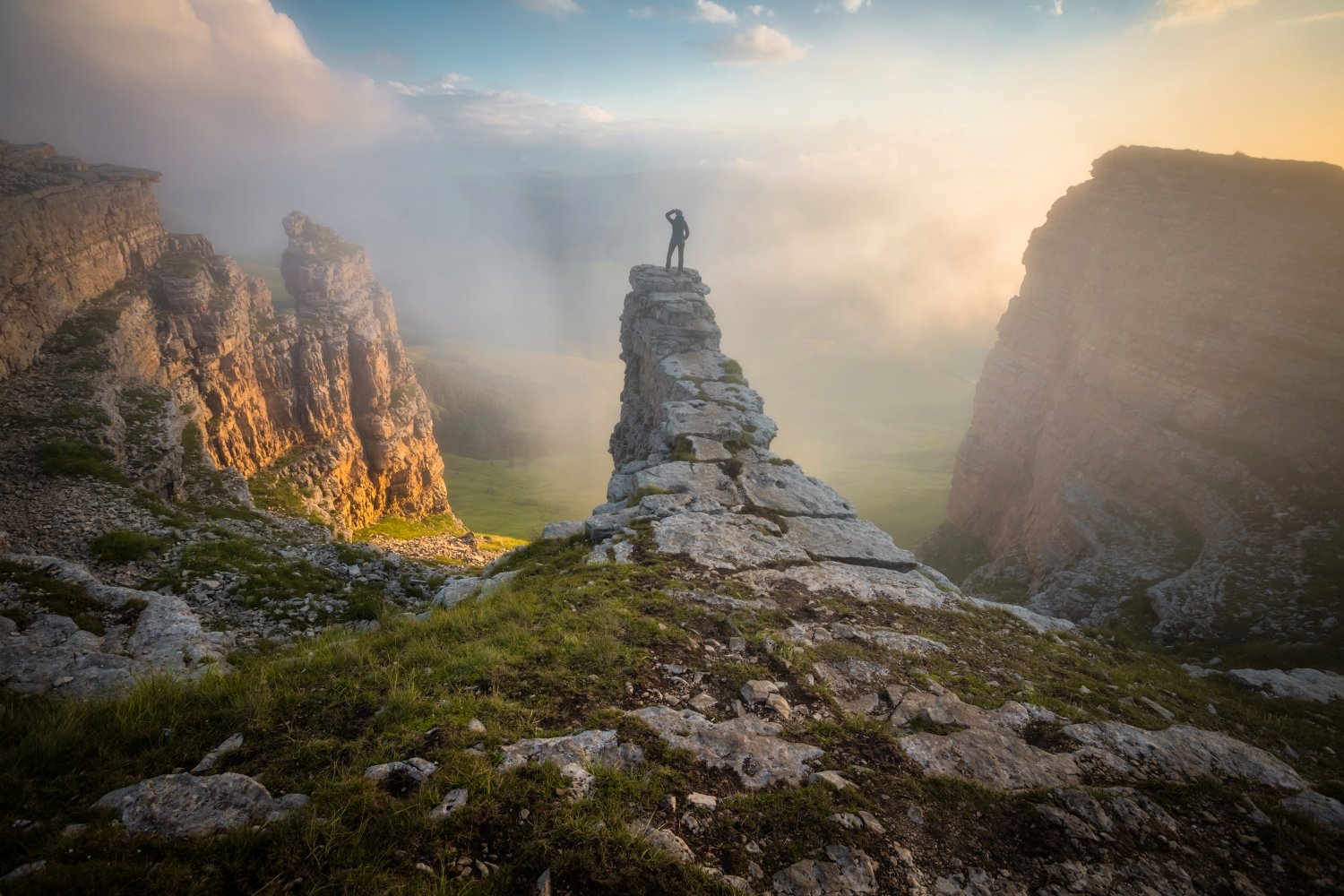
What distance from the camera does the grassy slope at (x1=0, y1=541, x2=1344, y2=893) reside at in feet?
16.4

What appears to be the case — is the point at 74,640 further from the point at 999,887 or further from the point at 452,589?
the point at 999,887

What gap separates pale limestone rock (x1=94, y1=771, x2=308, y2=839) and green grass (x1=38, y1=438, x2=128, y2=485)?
24628 millimetres

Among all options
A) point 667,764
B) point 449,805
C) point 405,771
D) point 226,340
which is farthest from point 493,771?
point 226,340

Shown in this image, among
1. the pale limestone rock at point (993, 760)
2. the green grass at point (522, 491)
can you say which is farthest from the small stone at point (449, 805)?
the green grass at point (522, 491)

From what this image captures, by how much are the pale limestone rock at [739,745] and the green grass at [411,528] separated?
2695 inches

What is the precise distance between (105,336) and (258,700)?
1592 inches

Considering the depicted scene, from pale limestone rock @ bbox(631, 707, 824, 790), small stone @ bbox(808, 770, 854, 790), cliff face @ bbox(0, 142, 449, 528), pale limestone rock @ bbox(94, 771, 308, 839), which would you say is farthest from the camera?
cliff face @ bbox(0, 142, 449, 528)

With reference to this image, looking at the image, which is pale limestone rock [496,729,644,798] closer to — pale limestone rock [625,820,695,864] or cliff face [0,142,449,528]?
pale limestone rock [625,820,695,864]

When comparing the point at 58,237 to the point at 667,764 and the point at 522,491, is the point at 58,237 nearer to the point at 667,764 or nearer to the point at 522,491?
the point at 667,764

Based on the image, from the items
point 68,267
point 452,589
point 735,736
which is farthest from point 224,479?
point 735,736

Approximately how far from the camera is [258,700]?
23.2ft

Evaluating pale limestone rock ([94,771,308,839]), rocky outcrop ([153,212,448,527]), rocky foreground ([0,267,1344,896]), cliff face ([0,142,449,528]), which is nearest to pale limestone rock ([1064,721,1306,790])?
rocky foreground ([0,267,1344,896])

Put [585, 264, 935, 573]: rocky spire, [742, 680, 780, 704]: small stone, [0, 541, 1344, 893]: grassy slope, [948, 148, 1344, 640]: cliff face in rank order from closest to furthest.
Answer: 1. [0, 541, 1344, 893]: grassy slope
2. [742, 680, 780, 704]: small stone
3. [585, 264, 935, 573]: rocky spire
4. [948, 148, 1344, 640]: cliff face

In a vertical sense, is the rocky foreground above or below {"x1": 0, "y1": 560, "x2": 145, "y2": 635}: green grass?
above
